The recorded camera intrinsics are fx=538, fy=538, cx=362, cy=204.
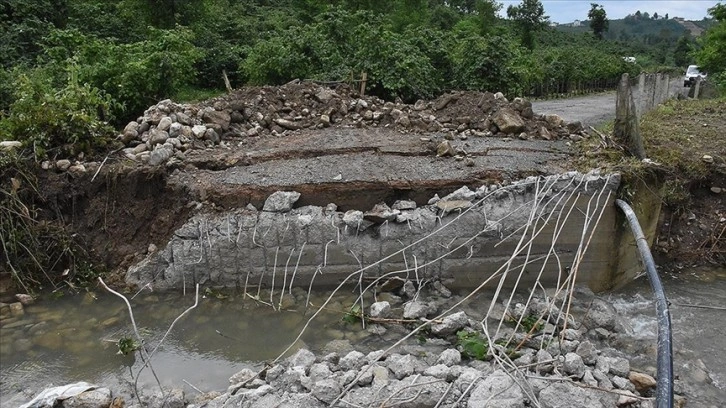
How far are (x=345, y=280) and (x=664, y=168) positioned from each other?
12.4 ft

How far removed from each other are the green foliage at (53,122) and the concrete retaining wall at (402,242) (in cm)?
188

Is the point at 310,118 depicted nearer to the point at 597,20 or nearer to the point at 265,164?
the point at 265,164

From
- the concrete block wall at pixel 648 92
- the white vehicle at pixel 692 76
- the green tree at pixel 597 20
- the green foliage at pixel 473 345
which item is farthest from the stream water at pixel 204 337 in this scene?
the green tree at pixel 597 20

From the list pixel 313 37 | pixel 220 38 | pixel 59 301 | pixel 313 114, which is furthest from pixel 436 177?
pixel 220 38

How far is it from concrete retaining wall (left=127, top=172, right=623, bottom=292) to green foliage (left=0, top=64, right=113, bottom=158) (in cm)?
188

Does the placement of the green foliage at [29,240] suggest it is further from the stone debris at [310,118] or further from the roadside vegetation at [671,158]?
the roadside vegetation at [671,158]

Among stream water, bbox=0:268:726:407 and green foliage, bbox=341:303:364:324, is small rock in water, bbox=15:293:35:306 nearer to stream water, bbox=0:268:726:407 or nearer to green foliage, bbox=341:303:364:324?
stream water, bbox=0:268:726:407

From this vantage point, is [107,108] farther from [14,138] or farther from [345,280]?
[345,280]

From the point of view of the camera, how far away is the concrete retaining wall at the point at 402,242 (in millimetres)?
5605

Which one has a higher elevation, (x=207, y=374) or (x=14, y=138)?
(x=14, y=138)

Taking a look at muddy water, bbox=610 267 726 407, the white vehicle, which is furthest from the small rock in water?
the white vehicle

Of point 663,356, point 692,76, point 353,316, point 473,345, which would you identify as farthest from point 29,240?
point 692,76

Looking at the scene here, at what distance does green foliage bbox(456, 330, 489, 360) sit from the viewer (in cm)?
420

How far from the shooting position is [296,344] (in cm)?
488
